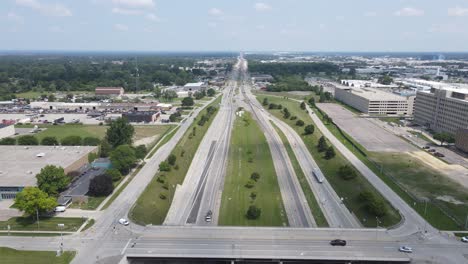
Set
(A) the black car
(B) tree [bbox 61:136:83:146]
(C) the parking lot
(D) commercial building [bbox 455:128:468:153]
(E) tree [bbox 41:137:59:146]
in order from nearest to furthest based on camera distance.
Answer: (A) the black car
(D) commercial building [bbox 455:128:468:153]
(B) tree [bbox 61:136:83:146]
(E) tree [bbox 41:137:59:146]
(C) the parking lot

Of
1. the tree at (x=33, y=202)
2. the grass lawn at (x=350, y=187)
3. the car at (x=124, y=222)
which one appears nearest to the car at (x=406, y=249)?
the grass lawn at (x=350, y=187)

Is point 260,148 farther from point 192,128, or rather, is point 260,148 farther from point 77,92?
point 77,92

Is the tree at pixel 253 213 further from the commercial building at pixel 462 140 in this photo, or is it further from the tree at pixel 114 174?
the commercial building at pixel 462 140

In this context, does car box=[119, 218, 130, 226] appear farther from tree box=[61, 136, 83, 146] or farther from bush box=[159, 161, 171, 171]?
tree box=[61, 136, 83, 146]

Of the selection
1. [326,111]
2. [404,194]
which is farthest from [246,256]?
[326,111]

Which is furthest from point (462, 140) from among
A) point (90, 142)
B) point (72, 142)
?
point (72, 142)

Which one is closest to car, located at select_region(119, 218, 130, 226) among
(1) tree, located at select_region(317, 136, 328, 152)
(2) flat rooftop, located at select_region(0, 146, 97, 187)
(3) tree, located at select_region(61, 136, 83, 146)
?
(2) flat rooftop, located at select_region(0, 146, 97, 187)
